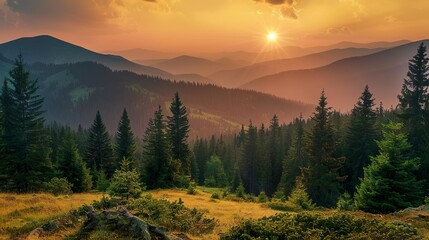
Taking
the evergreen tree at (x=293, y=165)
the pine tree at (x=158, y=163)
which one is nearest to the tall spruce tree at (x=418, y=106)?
the evergreen tree at (x=293, y=165)

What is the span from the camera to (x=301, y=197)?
30188 millimetres

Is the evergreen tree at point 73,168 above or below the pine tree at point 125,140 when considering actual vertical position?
below

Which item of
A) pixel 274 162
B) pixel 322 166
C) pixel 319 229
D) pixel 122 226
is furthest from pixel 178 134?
pixel 319 229

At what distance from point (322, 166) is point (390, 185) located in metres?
13.7

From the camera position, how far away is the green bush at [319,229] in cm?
1088

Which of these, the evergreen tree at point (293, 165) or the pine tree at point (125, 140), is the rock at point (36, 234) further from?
the evergreen tree at point (293, 165)

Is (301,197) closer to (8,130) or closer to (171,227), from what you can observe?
(171,227)

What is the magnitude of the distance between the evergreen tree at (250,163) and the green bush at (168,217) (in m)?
72.0

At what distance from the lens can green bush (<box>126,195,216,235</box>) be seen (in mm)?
14369

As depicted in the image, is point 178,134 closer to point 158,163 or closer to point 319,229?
point 158,163

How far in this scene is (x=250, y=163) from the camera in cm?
8875

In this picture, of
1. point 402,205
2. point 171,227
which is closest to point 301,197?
point 402,205

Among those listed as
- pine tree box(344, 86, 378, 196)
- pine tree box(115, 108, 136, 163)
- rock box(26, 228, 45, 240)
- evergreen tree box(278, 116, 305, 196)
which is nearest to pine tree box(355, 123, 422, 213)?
pine tree box(344, 86, 378, 196)

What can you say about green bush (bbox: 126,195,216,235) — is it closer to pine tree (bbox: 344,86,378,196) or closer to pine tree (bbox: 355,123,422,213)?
pine tree (bbox: 355,123,422,213)
